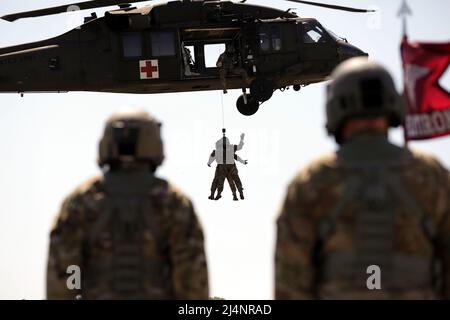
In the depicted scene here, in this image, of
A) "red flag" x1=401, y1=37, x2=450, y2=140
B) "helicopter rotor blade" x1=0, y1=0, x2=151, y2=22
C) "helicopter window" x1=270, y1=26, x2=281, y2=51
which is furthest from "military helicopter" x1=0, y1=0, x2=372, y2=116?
"red flag" x1=401, y1=37, x2=450, y2=140

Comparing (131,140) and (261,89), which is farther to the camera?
(261,89)

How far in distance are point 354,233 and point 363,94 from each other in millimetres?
850

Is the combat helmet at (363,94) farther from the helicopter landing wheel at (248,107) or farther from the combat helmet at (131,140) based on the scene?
the helicopter landing wheel at (248,107)

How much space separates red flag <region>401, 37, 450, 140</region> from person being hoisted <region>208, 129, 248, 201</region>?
59.4 ft

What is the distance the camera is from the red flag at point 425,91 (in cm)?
985

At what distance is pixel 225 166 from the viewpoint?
2898 cm

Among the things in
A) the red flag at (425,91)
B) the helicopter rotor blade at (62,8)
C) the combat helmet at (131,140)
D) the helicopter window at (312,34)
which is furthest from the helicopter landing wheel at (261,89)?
the combat helmet at (131,140)

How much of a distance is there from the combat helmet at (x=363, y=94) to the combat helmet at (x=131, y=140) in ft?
4.14

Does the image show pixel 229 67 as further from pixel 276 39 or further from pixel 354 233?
pixel 354 233

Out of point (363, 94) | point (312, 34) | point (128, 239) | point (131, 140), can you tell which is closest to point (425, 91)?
point (363, 94)

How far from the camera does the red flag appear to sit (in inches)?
388

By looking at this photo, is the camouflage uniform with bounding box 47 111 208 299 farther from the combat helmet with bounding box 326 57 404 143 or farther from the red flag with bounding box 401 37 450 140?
the red flag with bounding box 401 37 450 140
